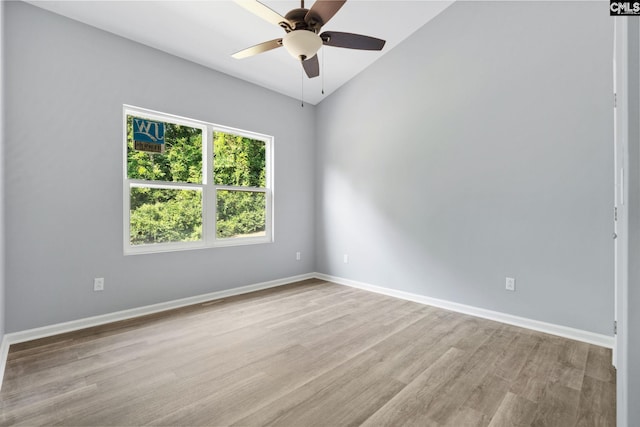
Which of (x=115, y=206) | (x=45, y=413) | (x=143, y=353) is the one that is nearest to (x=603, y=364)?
(x=143, y=353)

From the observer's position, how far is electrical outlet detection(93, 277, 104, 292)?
9.76 feet

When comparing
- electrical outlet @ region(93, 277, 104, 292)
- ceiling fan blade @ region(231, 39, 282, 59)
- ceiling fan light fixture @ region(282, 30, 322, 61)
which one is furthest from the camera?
electrical outlet @ region(93, 277, 104, 292)

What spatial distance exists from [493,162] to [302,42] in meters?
2.34

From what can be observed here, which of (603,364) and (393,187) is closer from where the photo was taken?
(603,364)

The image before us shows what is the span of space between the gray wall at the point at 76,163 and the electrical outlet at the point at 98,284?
39mm

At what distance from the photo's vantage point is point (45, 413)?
1.71 meters

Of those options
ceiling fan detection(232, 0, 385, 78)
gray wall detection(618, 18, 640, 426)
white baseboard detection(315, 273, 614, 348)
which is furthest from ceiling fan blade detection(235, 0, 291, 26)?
white baseboard detection(315, 273, 614, 348)

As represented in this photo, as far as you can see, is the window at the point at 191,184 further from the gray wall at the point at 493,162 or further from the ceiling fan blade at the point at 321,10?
the ceiling fan blade at the point at 321,10

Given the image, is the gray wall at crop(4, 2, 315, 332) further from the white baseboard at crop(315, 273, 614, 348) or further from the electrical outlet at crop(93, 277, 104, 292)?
the white baseboard at crop(315, 273, 614, 348)

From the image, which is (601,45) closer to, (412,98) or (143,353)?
(412,98)

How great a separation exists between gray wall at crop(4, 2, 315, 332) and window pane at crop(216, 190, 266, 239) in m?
0.44

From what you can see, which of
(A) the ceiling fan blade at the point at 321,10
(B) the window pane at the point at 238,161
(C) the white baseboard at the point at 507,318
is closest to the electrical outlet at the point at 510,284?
(C) the white baseboard at the point at 507,318

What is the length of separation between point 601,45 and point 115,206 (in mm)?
4728

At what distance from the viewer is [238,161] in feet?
13.9
